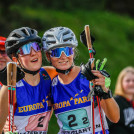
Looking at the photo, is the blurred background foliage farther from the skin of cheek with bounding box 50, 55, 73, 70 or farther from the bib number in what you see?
the skin of cheek with bounding box 50, 55, 73, 70

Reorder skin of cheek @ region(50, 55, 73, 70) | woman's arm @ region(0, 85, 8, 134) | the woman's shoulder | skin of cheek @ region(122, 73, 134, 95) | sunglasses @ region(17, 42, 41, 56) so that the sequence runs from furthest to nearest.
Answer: skin of cheek @ region(122, 73, 134, 95) < the woman's shoulder < skin of cheek @ region(50, 55, 73, 70) < sunglasses @ region(17, 42, 41, 56) < woman's arm @ region(0, 85, 8, 134)

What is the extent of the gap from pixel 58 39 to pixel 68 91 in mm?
711

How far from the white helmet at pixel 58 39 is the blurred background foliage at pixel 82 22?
195 inches

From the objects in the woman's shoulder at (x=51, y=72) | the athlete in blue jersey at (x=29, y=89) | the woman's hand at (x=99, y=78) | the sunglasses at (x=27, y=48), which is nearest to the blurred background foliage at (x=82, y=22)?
the woman's shoulder at (x=51, y=72)

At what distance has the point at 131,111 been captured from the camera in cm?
720

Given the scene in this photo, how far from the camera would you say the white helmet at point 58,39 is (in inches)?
170

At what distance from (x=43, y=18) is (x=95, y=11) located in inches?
249

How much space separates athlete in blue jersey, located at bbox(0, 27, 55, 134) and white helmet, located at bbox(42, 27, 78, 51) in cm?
11

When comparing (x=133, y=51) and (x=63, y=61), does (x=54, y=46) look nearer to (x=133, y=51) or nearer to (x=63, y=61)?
(x=63, y=61)

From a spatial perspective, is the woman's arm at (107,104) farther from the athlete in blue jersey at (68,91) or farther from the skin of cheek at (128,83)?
the skin of cheek at (128,83)

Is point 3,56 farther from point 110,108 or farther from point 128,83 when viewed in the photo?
point 128,83

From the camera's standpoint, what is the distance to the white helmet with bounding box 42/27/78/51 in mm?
4320

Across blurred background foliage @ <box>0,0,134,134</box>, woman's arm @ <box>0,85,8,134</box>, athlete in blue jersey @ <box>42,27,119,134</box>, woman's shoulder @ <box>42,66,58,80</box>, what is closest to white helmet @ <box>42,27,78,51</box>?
athlete in blue jersey @ <box>42,27,119,134</box>

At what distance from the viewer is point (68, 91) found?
4.37m
